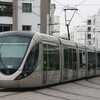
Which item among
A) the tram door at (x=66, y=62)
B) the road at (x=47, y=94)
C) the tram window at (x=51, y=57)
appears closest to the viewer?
the road at (x=47, y=94)

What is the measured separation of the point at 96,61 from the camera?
2991 centimetres

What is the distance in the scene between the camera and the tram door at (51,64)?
16.5 metres

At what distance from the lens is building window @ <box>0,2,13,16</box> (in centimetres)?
4947

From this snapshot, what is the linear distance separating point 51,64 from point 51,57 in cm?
36

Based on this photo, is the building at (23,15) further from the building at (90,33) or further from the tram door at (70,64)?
the tram door at (70,64)

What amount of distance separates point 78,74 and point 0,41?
9003 millimetres

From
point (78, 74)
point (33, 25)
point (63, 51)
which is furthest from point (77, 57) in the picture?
point (33, 25)

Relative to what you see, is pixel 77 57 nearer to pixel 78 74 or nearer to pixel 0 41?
pixel 78 74

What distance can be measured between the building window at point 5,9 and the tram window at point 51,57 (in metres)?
32.1

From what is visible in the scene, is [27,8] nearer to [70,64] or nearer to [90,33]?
[70,64]

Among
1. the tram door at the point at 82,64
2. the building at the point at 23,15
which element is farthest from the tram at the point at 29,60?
the building at the point at 23,15

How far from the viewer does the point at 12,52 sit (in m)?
15.4

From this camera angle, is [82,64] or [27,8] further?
[27,8]

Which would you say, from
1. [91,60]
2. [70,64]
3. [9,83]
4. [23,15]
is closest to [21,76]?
[9,83]
